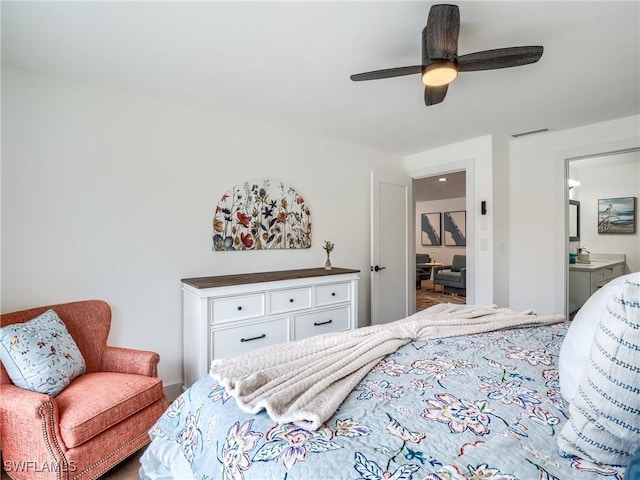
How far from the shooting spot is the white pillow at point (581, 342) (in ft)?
3.43

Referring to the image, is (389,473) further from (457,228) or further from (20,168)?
(457,228)

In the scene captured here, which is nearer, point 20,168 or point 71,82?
point 20,168

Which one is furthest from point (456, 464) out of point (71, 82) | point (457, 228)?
point (457, 228)

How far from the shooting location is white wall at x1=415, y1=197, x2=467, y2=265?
805 centimetres

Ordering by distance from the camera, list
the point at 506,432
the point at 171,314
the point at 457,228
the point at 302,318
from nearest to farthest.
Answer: the point at 506,432 < the point at 171,314 < the point at 302,318 < the point at 457,228

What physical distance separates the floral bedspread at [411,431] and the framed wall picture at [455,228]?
6947mm

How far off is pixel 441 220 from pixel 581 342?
766cm

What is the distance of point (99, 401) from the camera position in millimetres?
1663

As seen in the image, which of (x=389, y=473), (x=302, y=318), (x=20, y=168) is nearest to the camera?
(x=389, y=473)

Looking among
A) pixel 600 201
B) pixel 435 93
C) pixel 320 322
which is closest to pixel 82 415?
pixel 320 322

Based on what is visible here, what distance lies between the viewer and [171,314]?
8.74 ft

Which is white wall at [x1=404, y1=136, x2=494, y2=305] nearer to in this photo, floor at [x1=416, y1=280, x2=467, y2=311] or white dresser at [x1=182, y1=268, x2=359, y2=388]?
white dresser at [x1=182, y1=268, x2=359, y2=388]

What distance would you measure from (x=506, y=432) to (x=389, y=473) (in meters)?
0.39

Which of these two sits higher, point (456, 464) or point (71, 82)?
point (71, 82)
